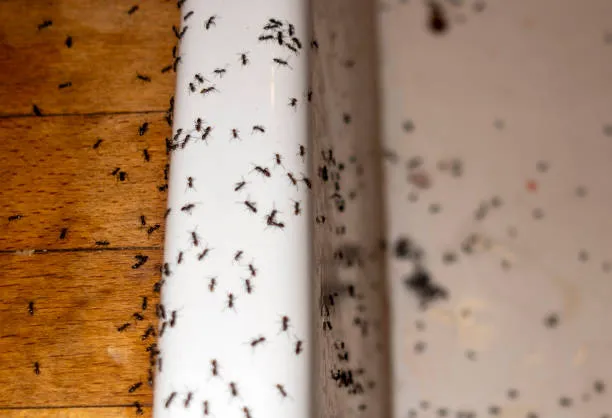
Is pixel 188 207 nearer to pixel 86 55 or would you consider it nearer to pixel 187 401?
pixel 187 401

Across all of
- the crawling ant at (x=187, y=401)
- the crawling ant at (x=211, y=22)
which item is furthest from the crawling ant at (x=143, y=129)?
the crawling ant at (x=187, y=401)

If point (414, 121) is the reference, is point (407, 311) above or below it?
below

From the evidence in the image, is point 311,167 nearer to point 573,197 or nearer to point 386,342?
point 386,342

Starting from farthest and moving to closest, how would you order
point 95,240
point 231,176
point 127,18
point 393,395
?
point 393,395 < point 127,18 < point 95,240 < point 231,176

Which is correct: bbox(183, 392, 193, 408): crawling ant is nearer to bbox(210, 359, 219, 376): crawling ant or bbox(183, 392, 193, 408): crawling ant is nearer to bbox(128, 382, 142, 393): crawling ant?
bbox(210, 359, 219, 376): crawling ant

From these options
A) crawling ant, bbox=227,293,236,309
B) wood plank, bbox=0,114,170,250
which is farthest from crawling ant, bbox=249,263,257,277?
wood plank, bbox=0,114,170,250

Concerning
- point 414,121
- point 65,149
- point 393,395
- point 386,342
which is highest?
point 414,121

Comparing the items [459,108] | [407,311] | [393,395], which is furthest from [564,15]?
[393,395]
